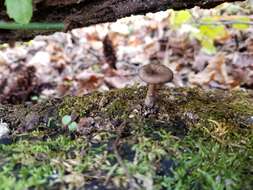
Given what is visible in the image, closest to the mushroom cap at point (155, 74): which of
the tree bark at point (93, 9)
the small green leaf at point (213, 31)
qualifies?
the tree bark at point (93, 9)

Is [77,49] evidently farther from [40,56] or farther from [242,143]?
[242,143]

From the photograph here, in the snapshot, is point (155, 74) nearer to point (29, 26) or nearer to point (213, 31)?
point (29, 26)

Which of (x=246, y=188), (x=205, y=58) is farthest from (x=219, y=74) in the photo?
(x=246, y=188)

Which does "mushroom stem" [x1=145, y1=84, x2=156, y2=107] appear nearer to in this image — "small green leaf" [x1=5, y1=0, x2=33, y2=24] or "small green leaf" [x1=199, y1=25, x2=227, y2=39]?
"small green leaf" [x1=5, y1=0, x2=33, y2=24]

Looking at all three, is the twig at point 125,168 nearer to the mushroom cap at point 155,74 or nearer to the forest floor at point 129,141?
the forest floor at point 129,141

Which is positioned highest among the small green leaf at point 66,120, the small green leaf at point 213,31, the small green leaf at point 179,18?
the small green leaf at point 179,18
